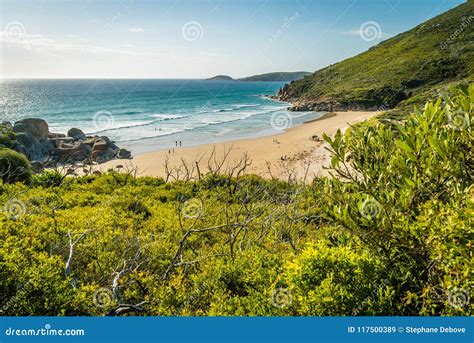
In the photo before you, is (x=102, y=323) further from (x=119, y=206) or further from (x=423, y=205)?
(x=119, y=206)

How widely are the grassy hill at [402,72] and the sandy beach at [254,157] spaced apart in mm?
22659

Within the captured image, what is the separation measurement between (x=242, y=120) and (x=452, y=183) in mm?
56973

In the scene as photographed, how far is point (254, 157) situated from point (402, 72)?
57.1 metres

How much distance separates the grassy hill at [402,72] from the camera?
66.4m

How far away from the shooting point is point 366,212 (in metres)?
3.46

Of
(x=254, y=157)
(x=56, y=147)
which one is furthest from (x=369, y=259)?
(x=56, y=147)

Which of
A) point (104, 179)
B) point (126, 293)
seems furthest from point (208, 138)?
point (126, 293)

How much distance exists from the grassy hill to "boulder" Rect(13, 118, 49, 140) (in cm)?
4554

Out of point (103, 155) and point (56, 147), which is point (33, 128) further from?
point (103, 155)

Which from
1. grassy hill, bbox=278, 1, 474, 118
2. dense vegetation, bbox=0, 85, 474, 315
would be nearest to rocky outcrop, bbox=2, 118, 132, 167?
dense vegetation, bbox=0, 85, 474, 315

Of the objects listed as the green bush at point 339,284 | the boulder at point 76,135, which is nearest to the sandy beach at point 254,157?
the boulder at point 76,135

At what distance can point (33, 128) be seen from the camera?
1443 inches

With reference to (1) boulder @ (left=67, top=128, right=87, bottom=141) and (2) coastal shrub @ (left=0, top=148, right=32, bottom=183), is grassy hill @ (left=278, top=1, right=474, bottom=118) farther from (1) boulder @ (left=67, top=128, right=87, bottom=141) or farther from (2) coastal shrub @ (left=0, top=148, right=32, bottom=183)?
(2) coastal shrub @ (left=0, top=148, right=32, bottom=183)

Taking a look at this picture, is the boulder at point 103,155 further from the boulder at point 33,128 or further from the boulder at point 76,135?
the boulder at point 76,135
